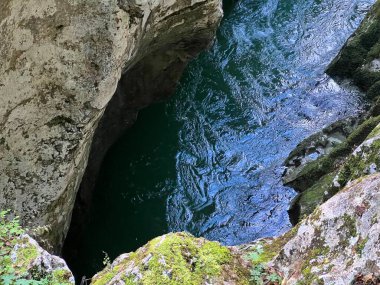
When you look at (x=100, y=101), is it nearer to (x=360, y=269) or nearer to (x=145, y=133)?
(x=360, y=269)

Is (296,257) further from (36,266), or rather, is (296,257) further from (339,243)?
(36,266)

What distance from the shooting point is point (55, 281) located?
13.1 ft

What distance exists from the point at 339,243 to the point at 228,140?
724cm

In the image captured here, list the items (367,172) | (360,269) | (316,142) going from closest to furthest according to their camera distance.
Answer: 1. (360,269)
2. (367,172)
3. (316,142)

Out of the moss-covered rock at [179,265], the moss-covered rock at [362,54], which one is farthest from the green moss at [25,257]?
the moss-covered rock at [362,54]

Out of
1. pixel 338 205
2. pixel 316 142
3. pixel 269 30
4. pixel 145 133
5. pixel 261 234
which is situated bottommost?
pixel 261 234

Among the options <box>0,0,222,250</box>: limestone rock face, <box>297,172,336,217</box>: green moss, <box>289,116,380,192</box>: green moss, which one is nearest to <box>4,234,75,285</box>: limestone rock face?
<box>0,0,222,250</box>: limestone rock face

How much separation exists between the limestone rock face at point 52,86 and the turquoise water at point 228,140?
2927 mm

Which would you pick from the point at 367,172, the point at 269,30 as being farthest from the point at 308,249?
the point at 269,30

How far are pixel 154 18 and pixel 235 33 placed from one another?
7467 millimetres

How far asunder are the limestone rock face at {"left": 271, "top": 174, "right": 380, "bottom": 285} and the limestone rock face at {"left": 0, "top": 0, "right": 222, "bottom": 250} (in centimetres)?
343

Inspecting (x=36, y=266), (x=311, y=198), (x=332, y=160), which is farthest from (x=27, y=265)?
(x=332, y=160)

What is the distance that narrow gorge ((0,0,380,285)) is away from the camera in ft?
13.2

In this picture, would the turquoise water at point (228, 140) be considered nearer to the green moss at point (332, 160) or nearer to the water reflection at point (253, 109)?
the water reflection at point (253, 109)
